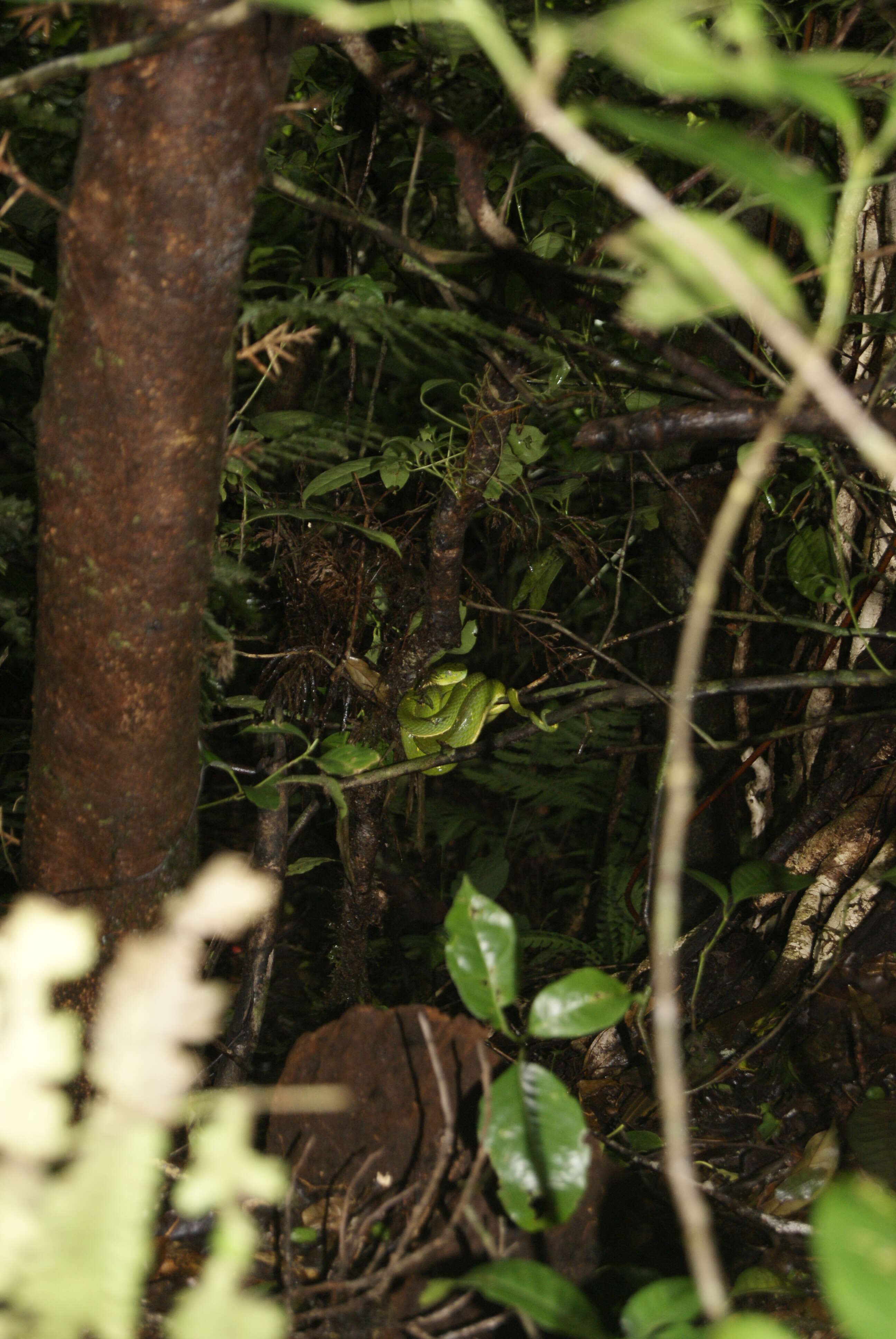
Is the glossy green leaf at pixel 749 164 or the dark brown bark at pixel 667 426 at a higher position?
the glossy green leaf at pixel 749 164

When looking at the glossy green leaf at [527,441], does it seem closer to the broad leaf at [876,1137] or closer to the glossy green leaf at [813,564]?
the glossy green leaf at [813,564]

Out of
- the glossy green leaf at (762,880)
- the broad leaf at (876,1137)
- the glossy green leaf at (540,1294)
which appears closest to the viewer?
the glossy green leaf at (540,1294)

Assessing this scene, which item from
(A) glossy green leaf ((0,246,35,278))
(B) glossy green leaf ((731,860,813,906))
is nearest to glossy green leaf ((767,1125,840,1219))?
(B) glossy green leaf ((731,860,813,906))

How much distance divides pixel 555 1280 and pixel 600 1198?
324 mm

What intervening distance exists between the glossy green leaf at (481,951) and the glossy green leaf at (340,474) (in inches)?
34.5

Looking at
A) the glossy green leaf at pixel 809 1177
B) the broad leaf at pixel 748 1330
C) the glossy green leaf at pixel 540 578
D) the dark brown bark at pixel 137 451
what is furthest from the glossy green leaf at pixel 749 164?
the glossy green leaf at pixel 540 578

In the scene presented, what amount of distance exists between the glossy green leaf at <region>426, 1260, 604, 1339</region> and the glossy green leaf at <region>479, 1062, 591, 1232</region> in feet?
0.37

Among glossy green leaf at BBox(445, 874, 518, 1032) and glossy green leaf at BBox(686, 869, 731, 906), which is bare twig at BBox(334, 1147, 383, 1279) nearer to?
glossy green leaf at BBox(445, 874, 518, 1032)

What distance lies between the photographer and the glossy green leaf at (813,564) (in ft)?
6.37

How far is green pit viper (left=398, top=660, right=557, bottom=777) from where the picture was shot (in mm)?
2051

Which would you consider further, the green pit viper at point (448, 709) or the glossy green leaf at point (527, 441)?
the green pit viper at point (448, 709)

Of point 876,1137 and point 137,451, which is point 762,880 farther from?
point 137,451

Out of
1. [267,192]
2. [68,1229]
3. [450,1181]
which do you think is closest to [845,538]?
[267,192]

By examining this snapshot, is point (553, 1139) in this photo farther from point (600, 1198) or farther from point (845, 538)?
point (845, 538)
